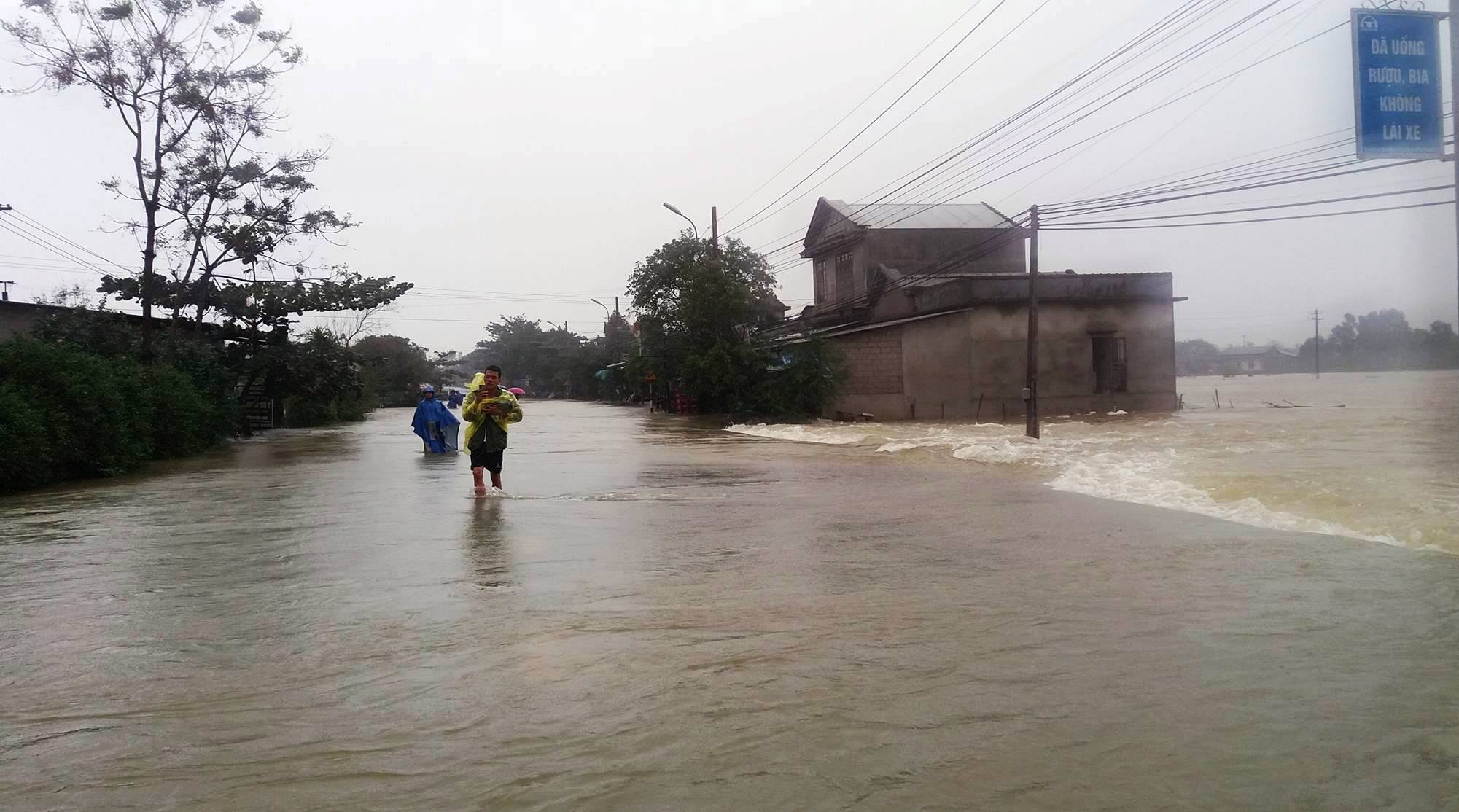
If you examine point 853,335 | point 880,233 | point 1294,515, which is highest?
point 880,233

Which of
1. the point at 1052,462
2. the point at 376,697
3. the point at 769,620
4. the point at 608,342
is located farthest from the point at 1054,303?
the point at 608,342

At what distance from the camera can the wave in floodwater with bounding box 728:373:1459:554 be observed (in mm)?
9570

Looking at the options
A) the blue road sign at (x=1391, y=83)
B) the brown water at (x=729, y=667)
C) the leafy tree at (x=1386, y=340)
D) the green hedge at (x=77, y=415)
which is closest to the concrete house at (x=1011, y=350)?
the leafy tree at (x=1386, y=340)

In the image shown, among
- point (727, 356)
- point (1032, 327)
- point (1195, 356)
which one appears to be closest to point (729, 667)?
point (1032, 327)

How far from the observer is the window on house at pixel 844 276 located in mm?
42125

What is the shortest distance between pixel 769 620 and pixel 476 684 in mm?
1789

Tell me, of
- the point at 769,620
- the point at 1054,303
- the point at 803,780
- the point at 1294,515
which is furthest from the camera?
the point at 1054,303

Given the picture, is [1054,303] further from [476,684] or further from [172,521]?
[476,684]

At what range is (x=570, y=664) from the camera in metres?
5.02

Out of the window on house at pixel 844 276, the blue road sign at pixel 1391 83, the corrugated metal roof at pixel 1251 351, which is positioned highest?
the window on house at pixel 844 276

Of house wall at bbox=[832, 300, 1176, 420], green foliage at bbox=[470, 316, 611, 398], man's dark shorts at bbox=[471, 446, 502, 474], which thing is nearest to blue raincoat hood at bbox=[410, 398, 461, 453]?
man's dark shorts at bbox=[471, 446, 502, 474]

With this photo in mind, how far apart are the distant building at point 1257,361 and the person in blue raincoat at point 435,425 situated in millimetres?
38203

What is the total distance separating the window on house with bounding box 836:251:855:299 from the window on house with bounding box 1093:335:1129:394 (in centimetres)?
1244

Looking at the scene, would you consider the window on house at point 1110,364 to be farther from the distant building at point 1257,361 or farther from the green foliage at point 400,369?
the green foliage at point 400,369
